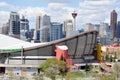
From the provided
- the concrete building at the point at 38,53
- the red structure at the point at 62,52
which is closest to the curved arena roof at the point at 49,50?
the concrete building at the point at 38,53

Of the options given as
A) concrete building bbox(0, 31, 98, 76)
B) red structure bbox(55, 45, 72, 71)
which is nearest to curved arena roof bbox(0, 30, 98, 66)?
concrete building bbox(0, 31, 98, 76)

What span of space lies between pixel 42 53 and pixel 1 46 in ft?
35.2

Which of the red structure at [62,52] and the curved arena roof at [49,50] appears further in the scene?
the curved arena roof at [49,50]

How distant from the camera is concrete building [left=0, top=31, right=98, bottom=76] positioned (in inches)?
2672

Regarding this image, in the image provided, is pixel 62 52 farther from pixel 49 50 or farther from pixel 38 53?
pixel 38 53

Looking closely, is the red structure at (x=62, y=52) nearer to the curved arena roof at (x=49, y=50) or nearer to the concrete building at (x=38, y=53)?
the concrete building at (x=38, y=53)

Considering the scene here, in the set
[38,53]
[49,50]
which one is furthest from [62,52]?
[38,53]

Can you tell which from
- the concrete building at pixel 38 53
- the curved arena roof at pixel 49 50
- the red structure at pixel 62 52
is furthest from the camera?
the curved arena roof at pixel 49 50

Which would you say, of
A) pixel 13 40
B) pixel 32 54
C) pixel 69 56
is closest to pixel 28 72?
pixel 32 54

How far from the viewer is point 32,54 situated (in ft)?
232

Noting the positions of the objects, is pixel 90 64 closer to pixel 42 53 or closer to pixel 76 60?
pixel 76 60

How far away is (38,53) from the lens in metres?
70.8

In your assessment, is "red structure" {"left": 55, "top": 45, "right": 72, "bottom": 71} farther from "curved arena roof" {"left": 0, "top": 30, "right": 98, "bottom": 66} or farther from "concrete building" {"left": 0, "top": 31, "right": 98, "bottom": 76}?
"curved arena roof" {"left": 0, "top": 30, "right": 98, "bottom": 66}

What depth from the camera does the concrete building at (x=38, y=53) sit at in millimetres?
67875
